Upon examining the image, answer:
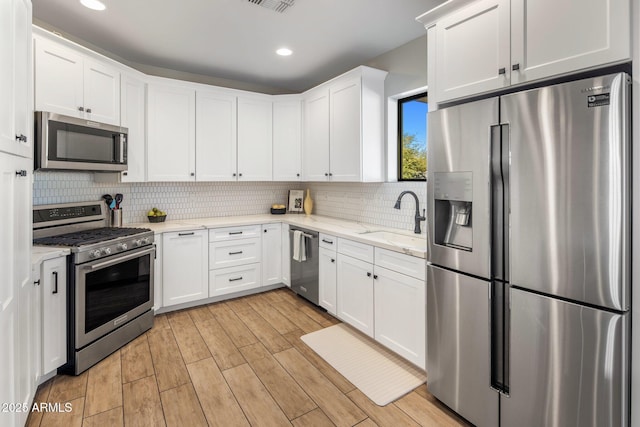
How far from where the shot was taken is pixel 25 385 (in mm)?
1771

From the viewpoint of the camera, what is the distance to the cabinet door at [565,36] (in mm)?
1351

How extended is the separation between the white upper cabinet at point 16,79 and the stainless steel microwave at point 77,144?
804mm

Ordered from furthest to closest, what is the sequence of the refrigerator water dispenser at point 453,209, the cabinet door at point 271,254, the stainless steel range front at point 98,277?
the cabinet door at point 271,254
the stainless steel range front at point 98,277
the refrigerator water dispenser at point 453,209

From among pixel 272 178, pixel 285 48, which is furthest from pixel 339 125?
pixel 272 178

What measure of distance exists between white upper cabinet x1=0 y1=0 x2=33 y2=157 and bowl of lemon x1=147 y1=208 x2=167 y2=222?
1.98m

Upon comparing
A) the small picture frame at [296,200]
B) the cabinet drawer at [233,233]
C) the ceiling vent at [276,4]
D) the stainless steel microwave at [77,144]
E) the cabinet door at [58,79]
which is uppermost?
the ceiling vent at [276,4]

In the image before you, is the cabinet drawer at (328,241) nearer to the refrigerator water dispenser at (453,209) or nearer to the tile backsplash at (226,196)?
the tile backsplash at (226,196)

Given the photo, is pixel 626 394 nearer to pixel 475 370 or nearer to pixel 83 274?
pixel 475 370

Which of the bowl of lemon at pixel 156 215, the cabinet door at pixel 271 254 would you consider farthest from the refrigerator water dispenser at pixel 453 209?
the bowl of lemon at pixel 156 215

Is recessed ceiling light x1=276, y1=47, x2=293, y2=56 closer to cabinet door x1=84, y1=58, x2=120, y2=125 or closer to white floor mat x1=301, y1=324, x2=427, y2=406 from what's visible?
cabinet door x1=84, y1=58, x2=120, y2=125

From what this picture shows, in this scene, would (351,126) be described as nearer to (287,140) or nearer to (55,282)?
(287,140)

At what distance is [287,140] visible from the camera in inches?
170

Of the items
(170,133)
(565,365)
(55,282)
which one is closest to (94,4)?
(170,133)

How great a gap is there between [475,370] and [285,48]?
3102 millimetres
